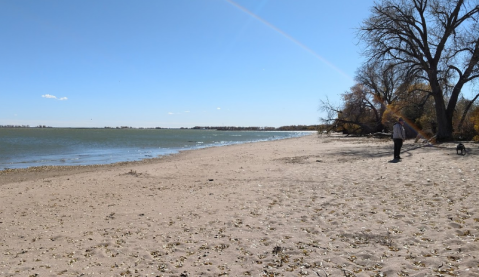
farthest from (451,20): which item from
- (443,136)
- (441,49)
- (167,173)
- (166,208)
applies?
(166,208)

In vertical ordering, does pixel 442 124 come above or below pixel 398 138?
above

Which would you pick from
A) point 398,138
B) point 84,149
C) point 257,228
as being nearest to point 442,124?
point 398,138

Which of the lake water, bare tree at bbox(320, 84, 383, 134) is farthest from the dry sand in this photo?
bare tree at bbox(320, 84, 383, 134)

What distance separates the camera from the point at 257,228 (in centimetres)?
543

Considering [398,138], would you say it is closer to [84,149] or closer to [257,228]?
[257,228]

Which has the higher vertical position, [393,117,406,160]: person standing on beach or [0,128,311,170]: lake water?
[393,117,406,160]: person standing on beach

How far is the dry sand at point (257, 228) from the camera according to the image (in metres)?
4.03

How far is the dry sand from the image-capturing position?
4.03 m

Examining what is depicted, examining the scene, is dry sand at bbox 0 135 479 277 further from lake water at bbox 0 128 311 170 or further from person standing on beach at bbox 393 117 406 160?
lake water at bbox 0 128 311 170

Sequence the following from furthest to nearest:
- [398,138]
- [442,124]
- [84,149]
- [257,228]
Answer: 1. [84,149]
2. [442,124]
3. [398,138]
4. [257,228]

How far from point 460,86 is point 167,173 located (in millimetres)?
20370

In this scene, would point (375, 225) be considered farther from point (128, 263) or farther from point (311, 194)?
point (128, 263)

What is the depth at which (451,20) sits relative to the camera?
2091 centimetres

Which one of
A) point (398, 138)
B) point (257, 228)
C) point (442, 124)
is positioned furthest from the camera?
point (442, 124)
